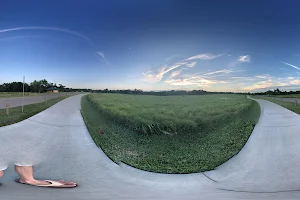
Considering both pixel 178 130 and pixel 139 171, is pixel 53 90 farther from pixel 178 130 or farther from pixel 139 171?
pixel 178 130

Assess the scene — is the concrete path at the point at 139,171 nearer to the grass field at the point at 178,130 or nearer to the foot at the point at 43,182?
the foot at the point at 43,182

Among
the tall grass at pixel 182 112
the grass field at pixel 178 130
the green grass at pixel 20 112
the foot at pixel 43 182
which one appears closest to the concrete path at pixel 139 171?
the foot at pixel 43 182

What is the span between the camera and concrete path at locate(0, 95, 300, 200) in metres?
2.03

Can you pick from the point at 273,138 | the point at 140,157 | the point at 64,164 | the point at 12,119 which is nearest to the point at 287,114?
the point at 273,138

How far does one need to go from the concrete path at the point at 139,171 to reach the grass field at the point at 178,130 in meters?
0.16

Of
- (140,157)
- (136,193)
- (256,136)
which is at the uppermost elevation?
(256,136)

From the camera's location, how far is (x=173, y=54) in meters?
2.81

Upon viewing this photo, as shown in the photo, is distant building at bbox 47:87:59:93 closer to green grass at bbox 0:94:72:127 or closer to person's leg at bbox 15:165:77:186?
green grass at bbox 0:94:72:127

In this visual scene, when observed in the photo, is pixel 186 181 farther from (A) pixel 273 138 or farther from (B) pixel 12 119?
(B) pixel 12 119

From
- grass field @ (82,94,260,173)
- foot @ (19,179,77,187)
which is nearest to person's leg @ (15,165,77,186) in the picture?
foot @ (19,179,77,187)

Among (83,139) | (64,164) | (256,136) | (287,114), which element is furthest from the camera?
(287,114)

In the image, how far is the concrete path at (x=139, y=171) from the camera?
6.65 feet

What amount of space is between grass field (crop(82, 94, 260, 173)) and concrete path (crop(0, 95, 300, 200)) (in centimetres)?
16

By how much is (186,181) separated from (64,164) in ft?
4.54
